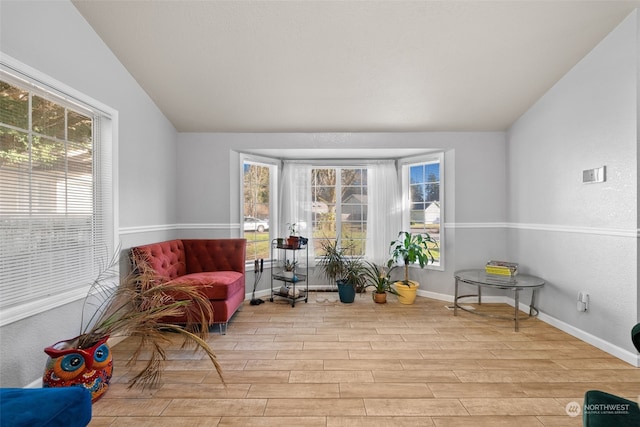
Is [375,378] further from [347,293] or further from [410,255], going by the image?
[410,255]

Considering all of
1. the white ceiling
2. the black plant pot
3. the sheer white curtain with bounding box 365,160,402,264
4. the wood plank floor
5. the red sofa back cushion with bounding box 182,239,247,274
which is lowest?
the wood plank floor

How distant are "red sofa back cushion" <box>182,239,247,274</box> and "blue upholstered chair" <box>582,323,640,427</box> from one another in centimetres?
311

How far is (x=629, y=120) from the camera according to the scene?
7.73 feet

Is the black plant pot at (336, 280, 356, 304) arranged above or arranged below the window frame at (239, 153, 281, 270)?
below

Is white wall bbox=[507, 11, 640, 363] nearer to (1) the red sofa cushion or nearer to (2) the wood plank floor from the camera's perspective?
(2) the wood plank floor

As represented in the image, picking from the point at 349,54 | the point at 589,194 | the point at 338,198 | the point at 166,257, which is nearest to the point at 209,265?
the point at 166,257

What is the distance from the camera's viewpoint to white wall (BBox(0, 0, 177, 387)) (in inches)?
73.0

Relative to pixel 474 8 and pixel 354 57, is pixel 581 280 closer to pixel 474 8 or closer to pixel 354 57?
pixel 474 8

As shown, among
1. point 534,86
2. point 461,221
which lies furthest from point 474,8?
point 461,221

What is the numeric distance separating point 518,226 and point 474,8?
257 cm

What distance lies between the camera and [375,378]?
84.0 inches
